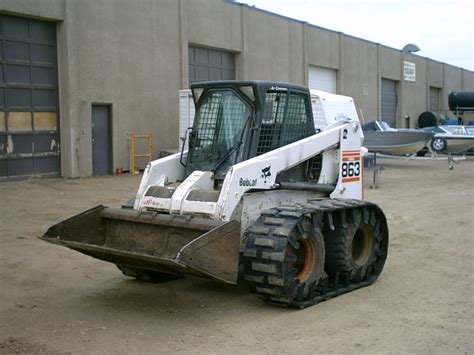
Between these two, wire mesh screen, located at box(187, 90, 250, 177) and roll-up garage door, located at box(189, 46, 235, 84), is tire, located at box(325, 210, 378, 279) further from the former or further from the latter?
roll-up garage door, located at box(189, 46, 235, 84)

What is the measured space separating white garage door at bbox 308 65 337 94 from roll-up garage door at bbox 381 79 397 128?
751 centimetres

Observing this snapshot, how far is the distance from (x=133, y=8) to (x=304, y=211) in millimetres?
16317

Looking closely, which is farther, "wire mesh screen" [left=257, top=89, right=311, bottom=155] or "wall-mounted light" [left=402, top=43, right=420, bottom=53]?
"wall-mounted light" [left=402, top=43, right=420, bottom=53]

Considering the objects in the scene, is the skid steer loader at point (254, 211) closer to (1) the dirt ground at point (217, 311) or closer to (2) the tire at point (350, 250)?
(2) the tire at point (350, 250)

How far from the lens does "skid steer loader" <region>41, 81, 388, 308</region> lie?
6.41m

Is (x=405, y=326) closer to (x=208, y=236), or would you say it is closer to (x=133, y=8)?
(x=208, y=236)

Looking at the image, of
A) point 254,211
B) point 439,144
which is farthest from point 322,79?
point 254,211

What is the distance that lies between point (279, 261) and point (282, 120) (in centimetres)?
211

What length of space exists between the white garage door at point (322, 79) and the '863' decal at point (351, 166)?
2451 cm

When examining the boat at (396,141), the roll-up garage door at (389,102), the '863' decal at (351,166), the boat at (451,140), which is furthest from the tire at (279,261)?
the roll-up garage door at (389,102)

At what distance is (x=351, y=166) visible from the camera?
28.3ft

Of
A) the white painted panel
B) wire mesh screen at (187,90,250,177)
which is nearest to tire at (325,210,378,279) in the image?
wire mesh screen at (187,90,250,177)

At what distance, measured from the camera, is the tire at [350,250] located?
749 cm

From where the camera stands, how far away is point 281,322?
6.34m
